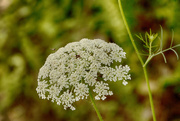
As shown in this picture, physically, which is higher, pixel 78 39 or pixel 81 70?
pixel 78 39

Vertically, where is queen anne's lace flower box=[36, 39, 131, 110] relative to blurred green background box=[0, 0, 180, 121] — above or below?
below

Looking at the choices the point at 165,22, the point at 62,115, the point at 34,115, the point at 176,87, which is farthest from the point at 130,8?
the point at 34,115

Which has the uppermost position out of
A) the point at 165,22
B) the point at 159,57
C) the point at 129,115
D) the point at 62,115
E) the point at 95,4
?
the point at 95,4

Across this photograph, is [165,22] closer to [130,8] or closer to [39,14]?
[130,8]

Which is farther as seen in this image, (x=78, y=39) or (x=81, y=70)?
(x=78, y=39)

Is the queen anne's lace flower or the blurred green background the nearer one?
the queen anne's lace flower
